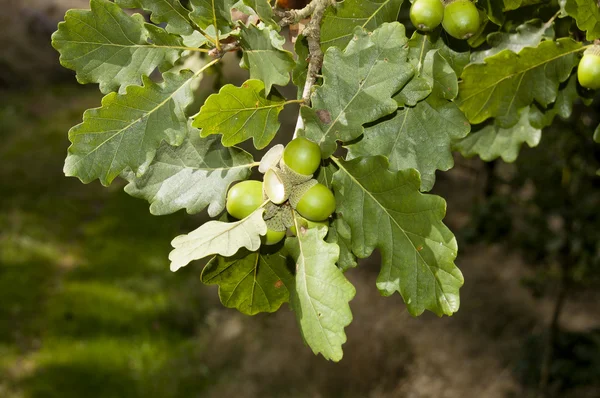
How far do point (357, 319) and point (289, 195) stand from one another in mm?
3847

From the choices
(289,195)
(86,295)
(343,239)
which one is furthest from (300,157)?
(86,295)

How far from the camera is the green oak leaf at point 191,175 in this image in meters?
0.98

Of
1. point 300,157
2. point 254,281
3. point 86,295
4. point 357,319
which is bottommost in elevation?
point 86,295

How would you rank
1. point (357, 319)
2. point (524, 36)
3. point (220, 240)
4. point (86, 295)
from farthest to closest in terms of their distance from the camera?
point (86, 295) → point (357, 319) → point (524, 36) → point (220, 240)

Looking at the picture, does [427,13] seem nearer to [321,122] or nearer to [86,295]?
[321,122]

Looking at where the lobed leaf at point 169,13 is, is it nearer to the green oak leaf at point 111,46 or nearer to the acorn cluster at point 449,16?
the green oak leaf at point 111,46

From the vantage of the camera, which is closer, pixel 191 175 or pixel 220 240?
pixel 220 240

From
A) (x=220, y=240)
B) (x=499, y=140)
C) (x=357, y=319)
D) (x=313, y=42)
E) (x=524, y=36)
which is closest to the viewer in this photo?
Answer: (x=220, y=240)

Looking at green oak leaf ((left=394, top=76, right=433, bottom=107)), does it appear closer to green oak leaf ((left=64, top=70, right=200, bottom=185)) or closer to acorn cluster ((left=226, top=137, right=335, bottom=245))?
acorn cluster ((left=226, top=137, right=335, bottom=245))

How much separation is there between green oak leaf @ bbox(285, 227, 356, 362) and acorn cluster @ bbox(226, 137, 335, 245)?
0.11 feet

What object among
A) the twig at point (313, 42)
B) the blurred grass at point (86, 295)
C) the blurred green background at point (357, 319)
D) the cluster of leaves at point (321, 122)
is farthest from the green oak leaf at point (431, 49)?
the blurred grass at point (86, 295)

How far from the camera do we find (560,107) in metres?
1.09

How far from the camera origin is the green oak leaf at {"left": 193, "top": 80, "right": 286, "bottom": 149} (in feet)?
2.79

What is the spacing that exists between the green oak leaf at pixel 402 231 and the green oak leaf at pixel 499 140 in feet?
1.01
